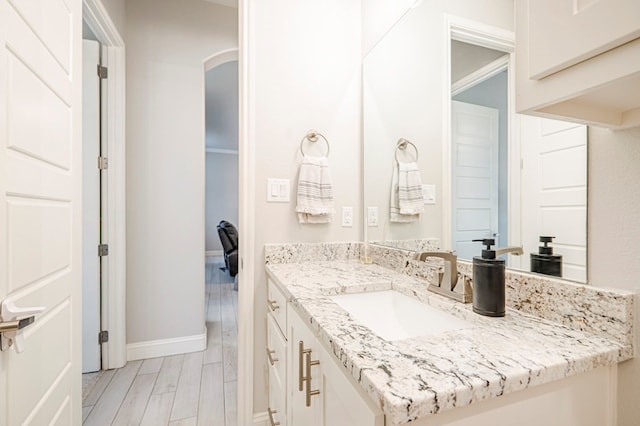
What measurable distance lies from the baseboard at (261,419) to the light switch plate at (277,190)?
3.65 ft

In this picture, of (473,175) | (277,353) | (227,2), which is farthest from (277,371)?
(227,2)

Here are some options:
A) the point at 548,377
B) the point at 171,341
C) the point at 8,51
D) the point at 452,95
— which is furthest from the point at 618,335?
the point at 171,341

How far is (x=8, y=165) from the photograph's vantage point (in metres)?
0.77

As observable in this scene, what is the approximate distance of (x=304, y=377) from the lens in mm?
814

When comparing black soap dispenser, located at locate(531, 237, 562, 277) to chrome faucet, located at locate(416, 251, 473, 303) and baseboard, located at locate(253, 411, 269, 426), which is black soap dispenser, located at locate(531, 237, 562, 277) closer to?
chrome faucet, located at locate(416, 251, 473, 303)

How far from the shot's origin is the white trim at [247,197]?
1.50 meters

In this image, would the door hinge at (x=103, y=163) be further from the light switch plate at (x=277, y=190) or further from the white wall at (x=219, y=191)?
the white wall at (x=219, y=191)

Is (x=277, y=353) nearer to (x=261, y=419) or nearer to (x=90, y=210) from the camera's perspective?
(x=261, y=419)

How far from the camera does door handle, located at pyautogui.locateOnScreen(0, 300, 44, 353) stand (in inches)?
28.5

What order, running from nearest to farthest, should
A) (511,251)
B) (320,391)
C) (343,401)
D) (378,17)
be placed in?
(343,401) → (320,391) → (511,251) → (378,17)

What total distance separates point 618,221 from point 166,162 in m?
2.66

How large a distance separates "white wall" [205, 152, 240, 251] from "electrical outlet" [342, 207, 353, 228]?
6.70 metres

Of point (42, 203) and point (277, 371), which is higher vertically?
point (42, 203)

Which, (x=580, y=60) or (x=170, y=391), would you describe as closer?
(x=580, y=60)
